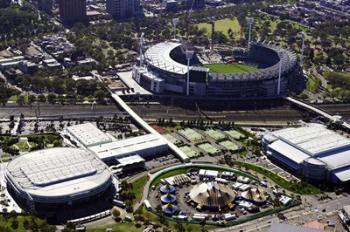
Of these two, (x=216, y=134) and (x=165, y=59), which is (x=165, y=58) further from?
(x=216, y=134)

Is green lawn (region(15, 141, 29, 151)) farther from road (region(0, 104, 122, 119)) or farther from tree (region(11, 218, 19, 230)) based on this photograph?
tree (region(11, 218, 19, 230))

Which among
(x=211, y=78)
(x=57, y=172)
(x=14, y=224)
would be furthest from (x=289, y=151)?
(x=14, y=224)

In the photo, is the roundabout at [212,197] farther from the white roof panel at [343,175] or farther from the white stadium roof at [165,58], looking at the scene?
the white stadium roof at [165,58]

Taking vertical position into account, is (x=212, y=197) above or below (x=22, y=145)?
above

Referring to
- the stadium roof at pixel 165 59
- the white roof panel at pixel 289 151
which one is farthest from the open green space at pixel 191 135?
the stadium roof at pixel 165 59

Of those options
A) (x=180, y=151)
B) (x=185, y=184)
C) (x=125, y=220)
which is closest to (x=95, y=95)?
(x=180, y=151)
